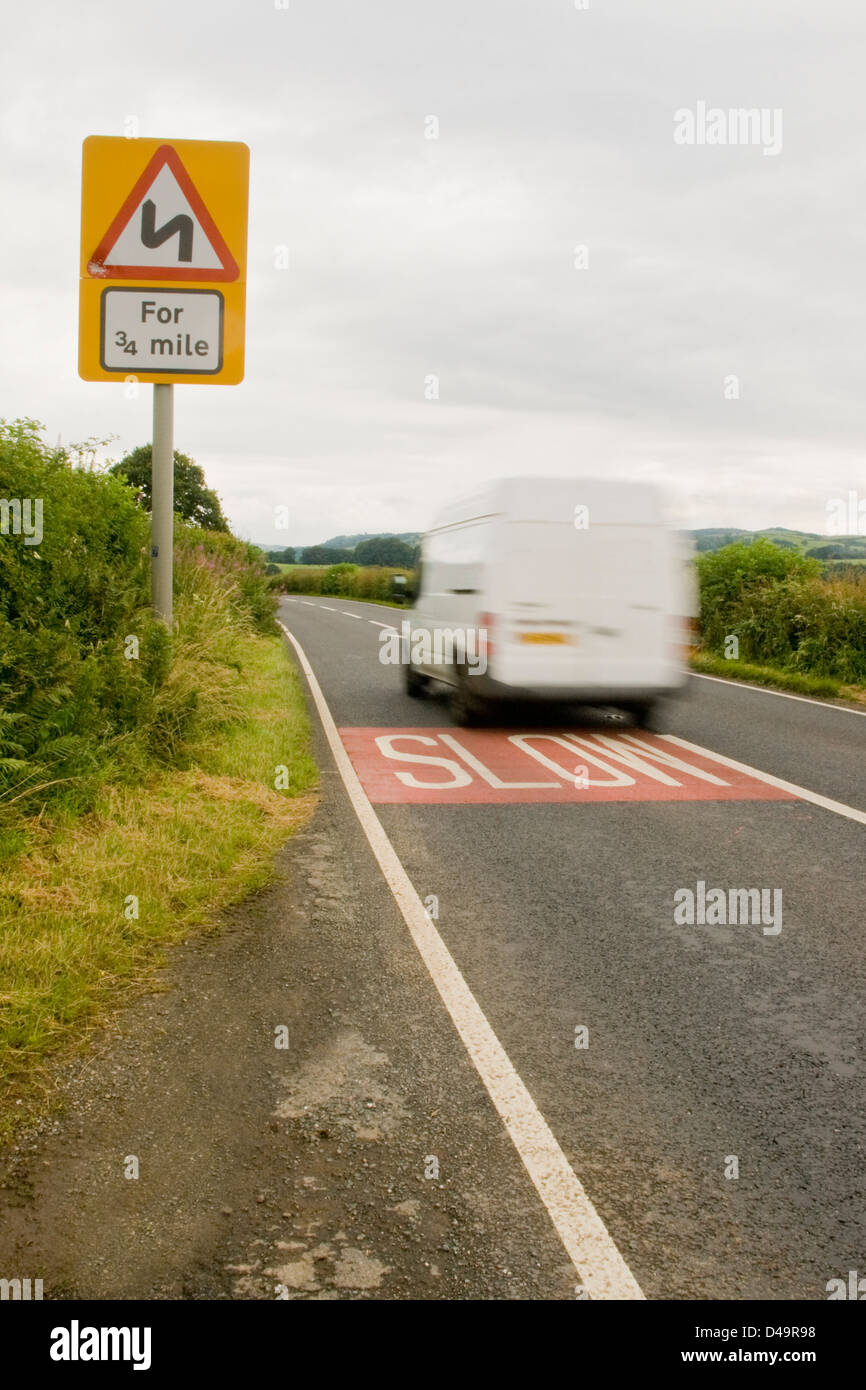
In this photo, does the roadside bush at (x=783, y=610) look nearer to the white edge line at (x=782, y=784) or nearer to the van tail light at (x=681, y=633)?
the van tail light at (x=681, y=633)

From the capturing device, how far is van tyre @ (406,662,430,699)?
47.4 feet

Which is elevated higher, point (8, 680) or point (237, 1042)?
point (8, 680)

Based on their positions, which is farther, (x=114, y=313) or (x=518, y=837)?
(x=114, y=313)

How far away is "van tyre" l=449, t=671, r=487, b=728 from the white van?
29cm

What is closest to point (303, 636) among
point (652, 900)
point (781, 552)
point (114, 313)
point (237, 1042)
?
point (781, 552)

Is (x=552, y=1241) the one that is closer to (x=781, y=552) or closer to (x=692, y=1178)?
(x=692, y=1178)

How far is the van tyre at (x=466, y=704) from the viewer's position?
38.0 ft

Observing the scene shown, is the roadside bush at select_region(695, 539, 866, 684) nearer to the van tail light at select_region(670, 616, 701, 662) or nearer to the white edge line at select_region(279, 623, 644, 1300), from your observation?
the van tail light at select_region(670, 616, 701, 662)

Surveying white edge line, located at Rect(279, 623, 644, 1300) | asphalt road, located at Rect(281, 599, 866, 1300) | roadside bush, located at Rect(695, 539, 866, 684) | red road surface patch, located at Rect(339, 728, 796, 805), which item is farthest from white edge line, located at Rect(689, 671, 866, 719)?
white edge line, located at Rect(279, 623, 644, 1300)

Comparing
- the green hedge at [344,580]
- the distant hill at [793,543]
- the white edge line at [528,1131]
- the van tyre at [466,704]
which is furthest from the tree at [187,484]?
the white edge line at [528,1131]

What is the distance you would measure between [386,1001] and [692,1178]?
62.1 inches

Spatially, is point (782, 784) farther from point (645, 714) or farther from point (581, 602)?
point (645, 714)
